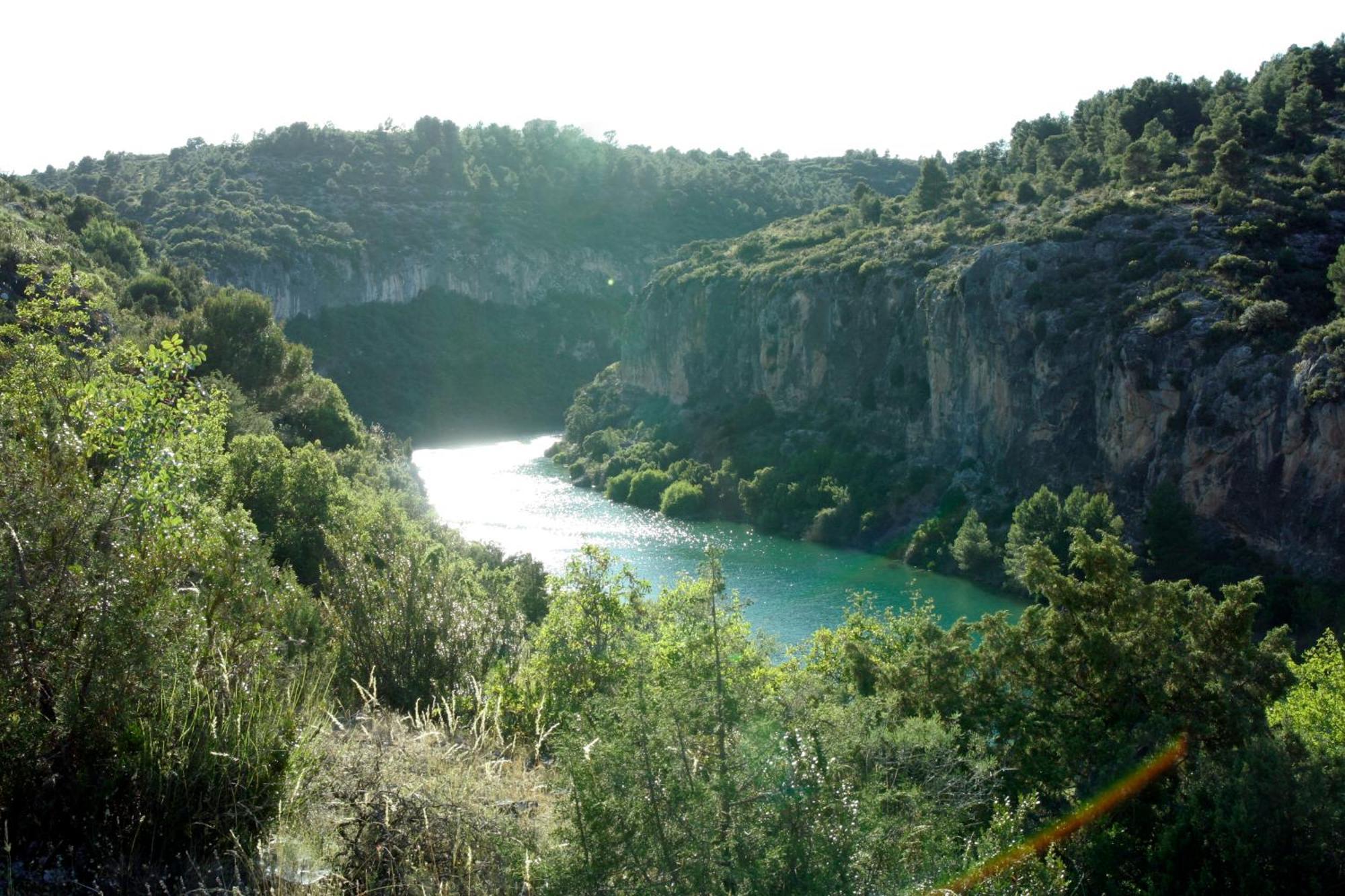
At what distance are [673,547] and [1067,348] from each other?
19.7m

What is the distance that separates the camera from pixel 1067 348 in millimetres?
45344

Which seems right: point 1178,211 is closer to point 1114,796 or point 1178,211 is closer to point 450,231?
point 1114,796

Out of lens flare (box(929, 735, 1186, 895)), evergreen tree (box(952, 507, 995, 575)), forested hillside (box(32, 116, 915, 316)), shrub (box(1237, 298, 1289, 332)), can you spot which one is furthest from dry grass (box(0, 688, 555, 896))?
forested hillside (box(32, 116, 915, 316))

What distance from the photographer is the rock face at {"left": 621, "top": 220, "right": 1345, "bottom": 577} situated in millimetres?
35281

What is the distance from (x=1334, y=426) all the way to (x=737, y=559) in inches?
923

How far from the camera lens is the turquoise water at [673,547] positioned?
3891cm

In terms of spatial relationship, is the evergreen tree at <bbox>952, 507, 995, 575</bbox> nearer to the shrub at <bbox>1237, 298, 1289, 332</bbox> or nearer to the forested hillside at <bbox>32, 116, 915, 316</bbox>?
the shrub at <bbox>1237, 298, 1289, 332</bbox>

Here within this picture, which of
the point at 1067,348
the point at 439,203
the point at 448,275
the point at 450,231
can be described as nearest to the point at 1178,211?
the point at 1067,348

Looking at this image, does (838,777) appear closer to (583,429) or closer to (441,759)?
(441,759)

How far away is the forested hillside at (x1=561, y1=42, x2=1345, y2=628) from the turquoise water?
2.44 m

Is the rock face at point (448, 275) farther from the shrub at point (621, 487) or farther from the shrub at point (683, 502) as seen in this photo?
the shrub at point (683, 502)

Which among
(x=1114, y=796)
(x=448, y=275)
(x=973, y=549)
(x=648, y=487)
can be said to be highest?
(x=448, y=275)

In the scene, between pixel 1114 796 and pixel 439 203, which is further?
pixel 439 203

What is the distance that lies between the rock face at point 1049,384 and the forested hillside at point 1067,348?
4.1 inches
